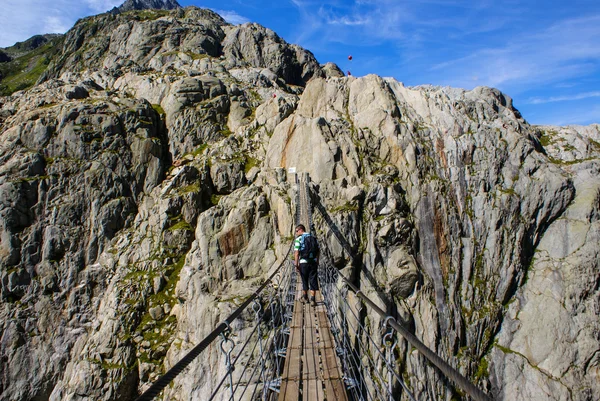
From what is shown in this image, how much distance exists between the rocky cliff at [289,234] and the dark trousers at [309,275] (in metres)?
10.9

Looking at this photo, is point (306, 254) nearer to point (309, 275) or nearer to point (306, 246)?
point (306, 246)

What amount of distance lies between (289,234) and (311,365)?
16599 millimetres

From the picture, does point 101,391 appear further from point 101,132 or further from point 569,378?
point 569,378

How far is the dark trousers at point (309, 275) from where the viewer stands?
34.5 feet

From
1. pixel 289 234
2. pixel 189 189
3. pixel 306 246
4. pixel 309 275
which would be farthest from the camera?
pixel 189 189

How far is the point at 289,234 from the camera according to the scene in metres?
23.6

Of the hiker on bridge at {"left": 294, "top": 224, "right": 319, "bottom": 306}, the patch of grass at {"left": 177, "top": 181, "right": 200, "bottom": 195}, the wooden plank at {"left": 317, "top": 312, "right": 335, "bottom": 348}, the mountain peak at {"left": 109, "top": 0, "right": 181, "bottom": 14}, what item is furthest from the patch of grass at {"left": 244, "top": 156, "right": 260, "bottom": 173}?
the mountain peak at {"left": 109, "top": 0, "right": 181, "bottom": 14}

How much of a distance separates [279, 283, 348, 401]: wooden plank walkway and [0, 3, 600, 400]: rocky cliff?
510 inches

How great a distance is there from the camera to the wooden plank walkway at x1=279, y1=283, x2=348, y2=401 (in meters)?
Result: 6.02

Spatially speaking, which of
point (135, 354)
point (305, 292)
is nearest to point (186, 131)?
point (135, 354)

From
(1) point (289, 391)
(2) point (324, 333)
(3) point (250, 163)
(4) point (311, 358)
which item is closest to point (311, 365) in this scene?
(4) point (311, 358)

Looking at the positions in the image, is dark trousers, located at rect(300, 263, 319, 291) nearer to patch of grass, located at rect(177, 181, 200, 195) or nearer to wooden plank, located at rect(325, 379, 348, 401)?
wooden plank, located at rect(325, 379, 348, 401)

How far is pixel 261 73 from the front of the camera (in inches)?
2229

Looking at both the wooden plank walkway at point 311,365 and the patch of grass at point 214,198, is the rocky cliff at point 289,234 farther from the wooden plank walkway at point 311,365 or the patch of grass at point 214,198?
the wooden plank walkway at point 311,365
